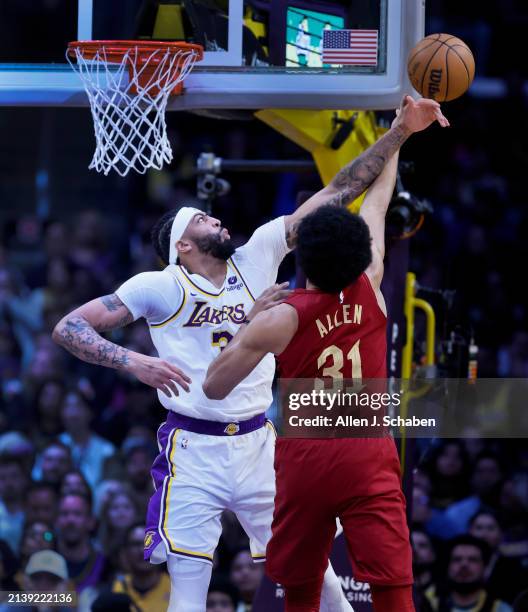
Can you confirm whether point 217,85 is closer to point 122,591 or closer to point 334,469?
Answer: point 334,469

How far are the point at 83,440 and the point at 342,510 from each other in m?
→ 5.56

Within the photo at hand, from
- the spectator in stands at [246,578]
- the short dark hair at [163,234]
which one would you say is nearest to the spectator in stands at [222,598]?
the spectator in stands at [246,578]

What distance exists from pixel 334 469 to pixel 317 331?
582 mm

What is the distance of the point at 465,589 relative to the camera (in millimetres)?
8383

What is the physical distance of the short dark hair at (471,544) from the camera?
8.52 metres

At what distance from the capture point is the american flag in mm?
6441

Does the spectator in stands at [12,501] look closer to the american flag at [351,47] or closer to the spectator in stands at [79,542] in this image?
the spectator in stands at [79,542]

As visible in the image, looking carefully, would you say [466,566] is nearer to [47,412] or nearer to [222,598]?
[222,598]

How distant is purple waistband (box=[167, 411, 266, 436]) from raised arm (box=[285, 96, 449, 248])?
96cm

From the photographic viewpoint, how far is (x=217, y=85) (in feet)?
21.5

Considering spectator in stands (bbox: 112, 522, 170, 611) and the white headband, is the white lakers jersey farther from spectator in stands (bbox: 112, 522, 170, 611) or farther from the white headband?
spectator in stands (bbox: 112, 522, 170, 611)

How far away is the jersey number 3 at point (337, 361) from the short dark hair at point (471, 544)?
388cm

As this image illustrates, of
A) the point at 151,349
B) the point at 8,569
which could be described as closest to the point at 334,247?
the point at 8,569

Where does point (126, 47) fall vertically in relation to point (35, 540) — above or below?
above
